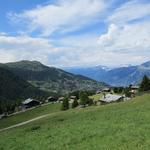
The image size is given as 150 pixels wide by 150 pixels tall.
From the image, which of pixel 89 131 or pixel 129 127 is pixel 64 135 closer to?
pixel 89 131

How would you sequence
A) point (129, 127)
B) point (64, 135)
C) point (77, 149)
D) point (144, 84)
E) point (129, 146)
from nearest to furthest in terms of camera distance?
1. point (129, 146)
2. point (77, 149)
3. point (129, 127)
4. point (64, 135)
5. point (144, 84)

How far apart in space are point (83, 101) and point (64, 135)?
10367 centimetres

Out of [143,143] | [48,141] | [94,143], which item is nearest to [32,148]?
[48,141]

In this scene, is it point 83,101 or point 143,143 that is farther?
point 83,101

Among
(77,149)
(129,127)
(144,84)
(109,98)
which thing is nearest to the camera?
(77,149)

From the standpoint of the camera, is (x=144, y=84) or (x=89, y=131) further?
(x=144, y=84)

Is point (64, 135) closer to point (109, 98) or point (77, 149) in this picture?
point (77, 149)

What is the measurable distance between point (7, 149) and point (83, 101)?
104647mm

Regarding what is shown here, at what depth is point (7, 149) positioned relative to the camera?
33.2 m

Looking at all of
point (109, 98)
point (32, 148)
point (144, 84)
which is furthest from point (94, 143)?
point (109, 98)

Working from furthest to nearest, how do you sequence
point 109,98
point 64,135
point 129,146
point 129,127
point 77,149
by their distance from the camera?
1. point 109,98
2. point 64,135
3. point 129,127
4. point 77,149
5. point 129,146

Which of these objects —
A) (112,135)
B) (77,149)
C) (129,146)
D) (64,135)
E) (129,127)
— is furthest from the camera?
(64,135)

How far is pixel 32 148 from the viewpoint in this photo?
30703mm

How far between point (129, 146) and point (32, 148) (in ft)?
32.3
